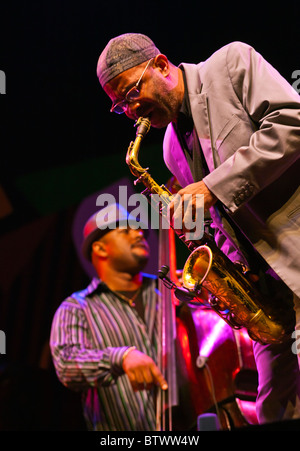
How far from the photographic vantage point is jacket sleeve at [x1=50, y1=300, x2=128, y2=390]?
3416mm

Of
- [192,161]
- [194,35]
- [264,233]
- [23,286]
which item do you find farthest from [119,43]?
[23,286]

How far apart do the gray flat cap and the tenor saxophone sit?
82cm

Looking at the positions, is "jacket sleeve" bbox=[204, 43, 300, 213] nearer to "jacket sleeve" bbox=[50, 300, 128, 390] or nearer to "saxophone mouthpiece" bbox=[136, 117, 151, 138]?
"saxophone mouthpiece" bbox=[136, 117, 151, 138]

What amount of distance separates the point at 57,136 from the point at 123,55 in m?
2.42

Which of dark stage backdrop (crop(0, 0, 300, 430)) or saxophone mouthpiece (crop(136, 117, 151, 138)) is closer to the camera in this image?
saxophone mouthpiece (crop(136, 117, 151, 138))

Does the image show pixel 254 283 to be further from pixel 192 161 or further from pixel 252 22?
pixel 252 22

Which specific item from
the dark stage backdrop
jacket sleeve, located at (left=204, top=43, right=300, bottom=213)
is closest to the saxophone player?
jacket sleeve, located at (left=204, top=43, right=300, bottom=213)

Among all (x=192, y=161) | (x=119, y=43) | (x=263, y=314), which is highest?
(x=119, y=43)

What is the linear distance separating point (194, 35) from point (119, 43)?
1.72m

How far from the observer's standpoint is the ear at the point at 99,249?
4.22m

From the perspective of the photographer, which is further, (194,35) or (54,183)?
(54,183)

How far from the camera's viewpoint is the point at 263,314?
2.05 meters

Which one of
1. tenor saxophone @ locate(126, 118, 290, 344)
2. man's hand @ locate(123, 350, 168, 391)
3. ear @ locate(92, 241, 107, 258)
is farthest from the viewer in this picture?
ear @ locate(92, 241, 107, 258)

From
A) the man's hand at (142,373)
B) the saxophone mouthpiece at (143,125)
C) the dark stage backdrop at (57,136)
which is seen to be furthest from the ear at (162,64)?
the man's hand at (142,373)
